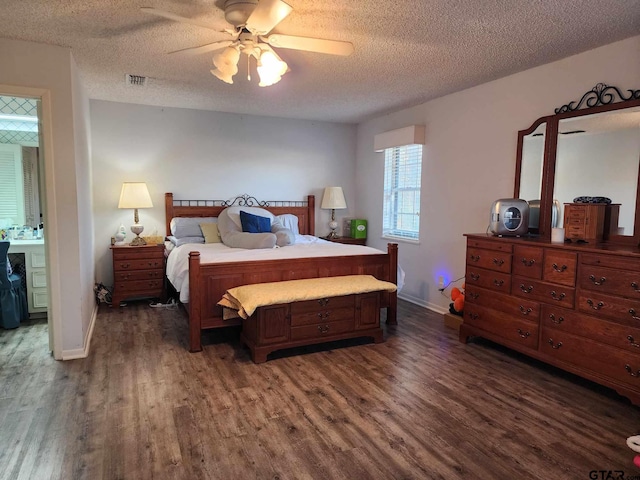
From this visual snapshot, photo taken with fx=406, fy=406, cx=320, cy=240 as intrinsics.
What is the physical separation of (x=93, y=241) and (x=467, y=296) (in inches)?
167

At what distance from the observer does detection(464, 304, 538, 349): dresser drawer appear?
10.1 ft

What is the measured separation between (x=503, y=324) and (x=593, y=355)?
706 mm

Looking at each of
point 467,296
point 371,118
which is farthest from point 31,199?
point 467,296

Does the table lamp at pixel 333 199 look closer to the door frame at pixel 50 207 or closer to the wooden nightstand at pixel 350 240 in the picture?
the wooden nightstand at pixel 350 240

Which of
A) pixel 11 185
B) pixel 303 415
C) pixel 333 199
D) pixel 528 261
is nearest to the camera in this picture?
pixel 303 415

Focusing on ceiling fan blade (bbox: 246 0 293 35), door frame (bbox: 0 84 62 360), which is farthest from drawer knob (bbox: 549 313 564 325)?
door frame (bbox: 0 84 62 360)

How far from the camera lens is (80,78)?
12.5 ft

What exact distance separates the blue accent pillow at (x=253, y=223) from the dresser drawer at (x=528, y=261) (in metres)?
2.83

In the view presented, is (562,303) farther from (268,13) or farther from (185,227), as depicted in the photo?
(185,227)

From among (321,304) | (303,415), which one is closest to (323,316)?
(321,304)

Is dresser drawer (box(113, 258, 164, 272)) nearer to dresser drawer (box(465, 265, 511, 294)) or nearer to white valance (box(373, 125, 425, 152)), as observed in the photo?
white valance (box(373, 125, 425, 152))

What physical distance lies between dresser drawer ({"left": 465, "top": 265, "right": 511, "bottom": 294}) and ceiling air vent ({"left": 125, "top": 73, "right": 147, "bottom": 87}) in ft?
11.7

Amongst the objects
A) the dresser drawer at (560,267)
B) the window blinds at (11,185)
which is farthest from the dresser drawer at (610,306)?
the window blinds at (11,185)

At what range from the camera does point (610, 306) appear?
8.46 ft
